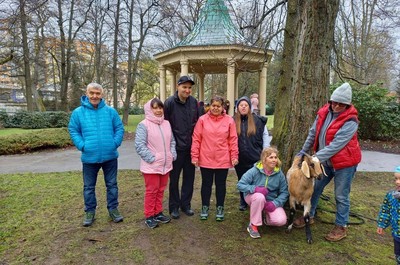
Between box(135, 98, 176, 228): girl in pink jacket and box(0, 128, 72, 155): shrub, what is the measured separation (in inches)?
304

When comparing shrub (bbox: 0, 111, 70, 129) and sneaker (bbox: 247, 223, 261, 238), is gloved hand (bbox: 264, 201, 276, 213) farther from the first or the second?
shrub (bbox: 0, 111, 70, 129)

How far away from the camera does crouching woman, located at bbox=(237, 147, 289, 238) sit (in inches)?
130

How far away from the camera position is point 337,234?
3330 mm

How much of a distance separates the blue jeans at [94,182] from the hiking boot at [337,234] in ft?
8.99

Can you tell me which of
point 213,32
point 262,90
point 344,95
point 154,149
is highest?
point 213,32

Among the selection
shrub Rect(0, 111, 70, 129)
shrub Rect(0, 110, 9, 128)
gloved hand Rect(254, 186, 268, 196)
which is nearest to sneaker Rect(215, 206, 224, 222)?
gloved hand Rect(254, 186, 268, 196)

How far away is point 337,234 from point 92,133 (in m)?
3.19

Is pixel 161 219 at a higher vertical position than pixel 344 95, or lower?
lower

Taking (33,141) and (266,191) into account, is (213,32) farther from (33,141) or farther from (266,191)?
(266,191)

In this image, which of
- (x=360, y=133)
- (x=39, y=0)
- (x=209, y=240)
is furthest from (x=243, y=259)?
(x=360, y=133)

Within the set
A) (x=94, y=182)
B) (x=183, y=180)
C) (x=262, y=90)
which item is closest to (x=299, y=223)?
(x=183, y=180)

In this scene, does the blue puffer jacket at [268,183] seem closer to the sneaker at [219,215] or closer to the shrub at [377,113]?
the sneaker at [219,215]

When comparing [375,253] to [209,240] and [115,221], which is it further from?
[115,221]

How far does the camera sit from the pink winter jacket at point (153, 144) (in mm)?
3541
